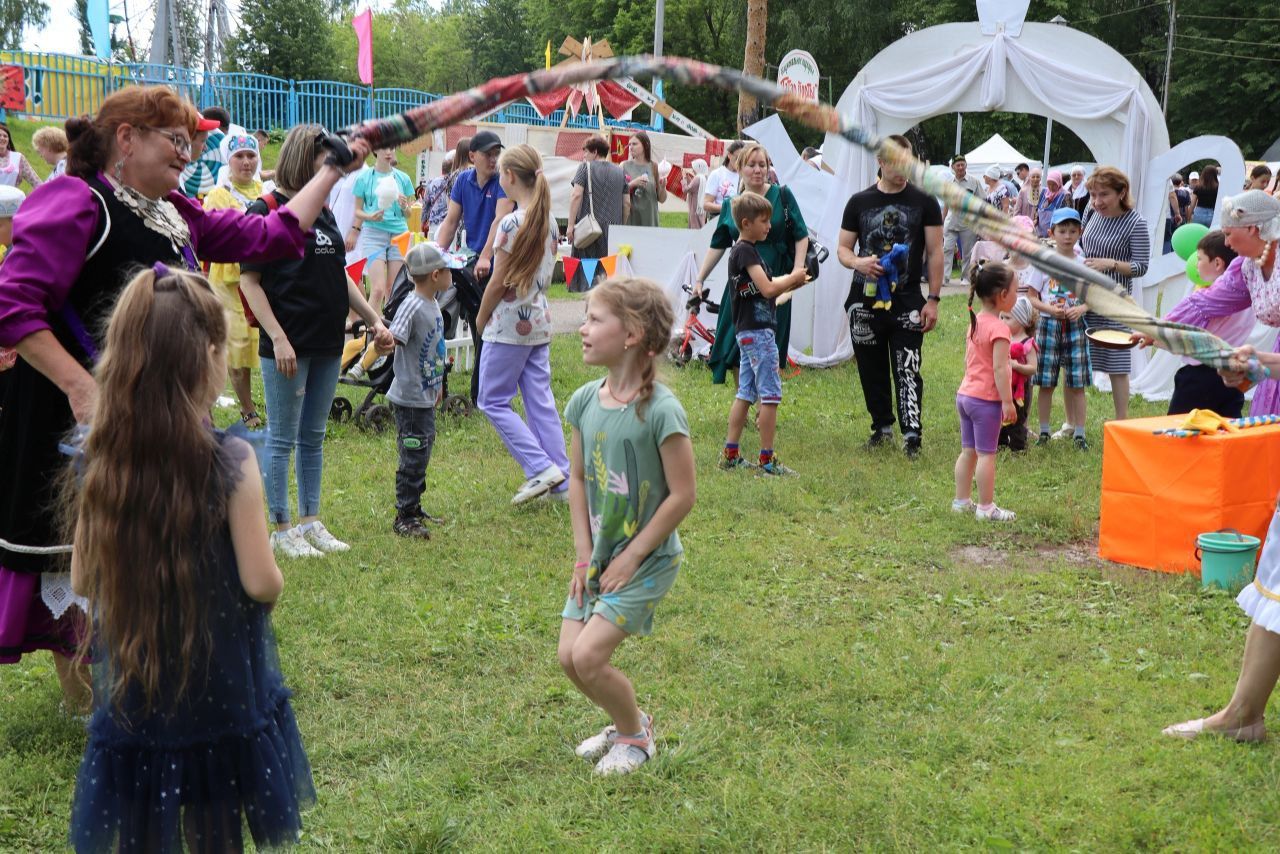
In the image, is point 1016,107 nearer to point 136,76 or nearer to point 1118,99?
point 1118,99

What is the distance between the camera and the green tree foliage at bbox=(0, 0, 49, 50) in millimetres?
45719

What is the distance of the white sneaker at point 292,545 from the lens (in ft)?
19.4

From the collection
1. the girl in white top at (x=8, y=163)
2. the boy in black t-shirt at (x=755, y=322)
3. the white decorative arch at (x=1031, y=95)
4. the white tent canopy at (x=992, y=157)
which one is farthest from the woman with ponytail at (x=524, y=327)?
the white tent canopy at (x=992, y=157)

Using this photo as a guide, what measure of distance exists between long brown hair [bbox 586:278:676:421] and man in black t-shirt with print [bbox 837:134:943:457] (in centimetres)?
458

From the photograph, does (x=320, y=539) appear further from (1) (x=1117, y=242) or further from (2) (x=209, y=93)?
(2) (x=209, y=93)

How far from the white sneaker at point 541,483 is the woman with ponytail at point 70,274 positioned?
3197 millimetres

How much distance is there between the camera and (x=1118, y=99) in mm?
10211

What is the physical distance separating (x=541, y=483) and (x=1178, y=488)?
3418 mm

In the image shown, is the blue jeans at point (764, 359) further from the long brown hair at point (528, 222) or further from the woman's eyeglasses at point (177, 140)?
the woman's eyeglasses at point (177, 140)

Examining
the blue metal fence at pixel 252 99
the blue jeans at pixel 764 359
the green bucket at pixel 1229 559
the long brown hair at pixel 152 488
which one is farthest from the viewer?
the blue metal fence at pixel 252 99

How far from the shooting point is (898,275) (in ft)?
26.2

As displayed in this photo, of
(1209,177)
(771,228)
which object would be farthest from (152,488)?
(1209,177)

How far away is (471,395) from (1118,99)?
20.5 feet

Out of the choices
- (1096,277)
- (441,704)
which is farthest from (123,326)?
(1096,277)
